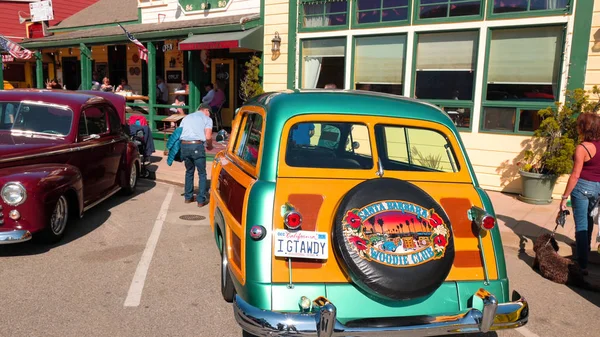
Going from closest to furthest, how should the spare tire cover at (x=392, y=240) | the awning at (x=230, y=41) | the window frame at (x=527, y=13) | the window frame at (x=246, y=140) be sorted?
1. the spare tire cover at (x=392, y=240)
2. the window frame at (x=246, y=140)
3. the window frame at (x=527, y=13)
4. the awning at (x=230, y=41)

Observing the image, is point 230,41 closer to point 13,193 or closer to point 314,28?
point 314,28

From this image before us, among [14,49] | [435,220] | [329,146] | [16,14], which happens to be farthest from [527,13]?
[16,14]

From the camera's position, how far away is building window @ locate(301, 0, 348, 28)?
10.7m

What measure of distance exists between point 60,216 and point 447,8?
8.02m

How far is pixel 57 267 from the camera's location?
15.7 feet

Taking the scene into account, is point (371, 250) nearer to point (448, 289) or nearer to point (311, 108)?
point (448, 289)

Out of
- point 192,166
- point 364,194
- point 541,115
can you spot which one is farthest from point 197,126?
point 541,115

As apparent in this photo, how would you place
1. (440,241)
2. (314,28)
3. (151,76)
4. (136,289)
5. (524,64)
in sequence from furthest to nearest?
(151,76)
(314,28)
(524,64)
(136,289)
(440,241)

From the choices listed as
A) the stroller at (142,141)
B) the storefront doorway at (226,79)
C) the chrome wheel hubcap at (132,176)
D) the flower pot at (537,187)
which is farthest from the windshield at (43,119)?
the storefront doorway at (226,79)

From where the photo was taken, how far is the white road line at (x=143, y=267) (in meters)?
4.11

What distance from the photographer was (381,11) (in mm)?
10172

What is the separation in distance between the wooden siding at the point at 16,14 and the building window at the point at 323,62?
1695 centimetres

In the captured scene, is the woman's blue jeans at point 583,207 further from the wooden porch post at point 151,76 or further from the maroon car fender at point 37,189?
the wooden porch post at point 151,76

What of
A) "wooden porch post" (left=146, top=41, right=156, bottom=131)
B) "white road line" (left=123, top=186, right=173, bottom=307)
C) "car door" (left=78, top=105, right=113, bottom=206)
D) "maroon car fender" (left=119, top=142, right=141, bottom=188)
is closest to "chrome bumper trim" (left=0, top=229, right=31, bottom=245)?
"white road line" (left=123, top=186, right=173, bottom=307)
